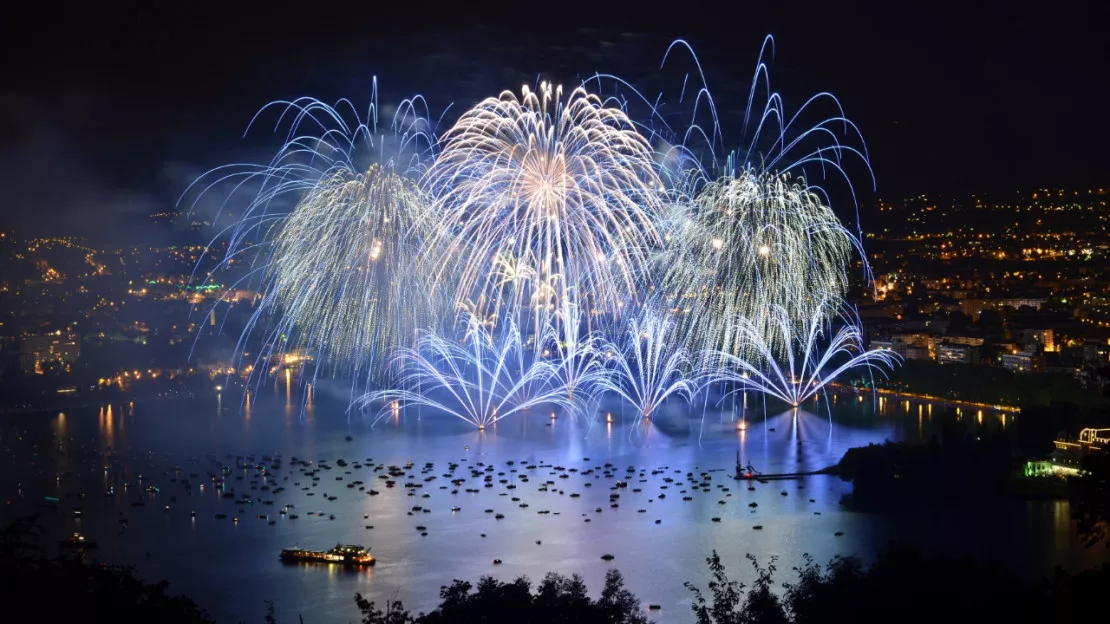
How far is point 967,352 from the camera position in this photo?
24531 millimetres

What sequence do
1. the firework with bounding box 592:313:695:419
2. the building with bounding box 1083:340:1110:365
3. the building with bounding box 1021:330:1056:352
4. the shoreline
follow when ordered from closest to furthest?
the firework with bounding box 592:313:695:419 → the shoreline → the building with bounding box 1083:340:1110:365 → the building with bounding box 1021:330:1056:352

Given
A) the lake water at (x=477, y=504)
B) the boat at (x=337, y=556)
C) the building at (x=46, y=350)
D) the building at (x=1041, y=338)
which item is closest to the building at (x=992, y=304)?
the building at (x=1041, y=338)

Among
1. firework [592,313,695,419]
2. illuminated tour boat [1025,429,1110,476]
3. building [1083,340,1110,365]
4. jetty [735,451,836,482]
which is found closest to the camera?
illuminated tour boat [1025,429,1110,476]

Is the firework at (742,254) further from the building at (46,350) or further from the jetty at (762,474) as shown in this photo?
the building at (46,350)

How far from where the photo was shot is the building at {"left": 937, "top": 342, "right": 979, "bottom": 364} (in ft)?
80.0

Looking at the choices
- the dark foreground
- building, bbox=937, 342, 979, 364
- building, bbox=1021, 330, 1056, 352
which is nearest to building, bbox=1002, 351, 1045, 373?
building, bbox=937, 342, 979, 364

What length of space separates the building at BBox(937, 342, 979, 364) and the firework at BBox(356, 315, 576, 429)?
8889 millimetres

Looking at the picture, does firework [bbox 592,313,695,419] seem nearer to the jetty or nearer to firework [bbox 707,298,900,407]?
firework [bbox 707,298,900,407]

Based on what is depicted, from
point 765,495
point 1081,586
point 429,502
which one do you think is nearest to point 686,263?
point 765,495

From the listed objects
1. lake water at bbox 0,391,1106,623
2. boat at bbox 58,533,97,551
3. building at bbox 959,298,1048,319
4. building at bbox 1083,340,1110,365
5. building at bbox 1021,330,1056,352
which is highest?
building at bbox 959,298,1048,319

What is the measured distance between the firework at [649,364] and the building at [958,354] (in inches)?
276

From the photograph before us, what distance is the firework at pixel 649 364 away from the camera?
16172 mm

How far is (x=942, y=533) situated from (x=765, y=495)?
8.32ft

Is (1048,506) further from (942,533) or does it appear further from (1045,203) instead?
(1045,203)
